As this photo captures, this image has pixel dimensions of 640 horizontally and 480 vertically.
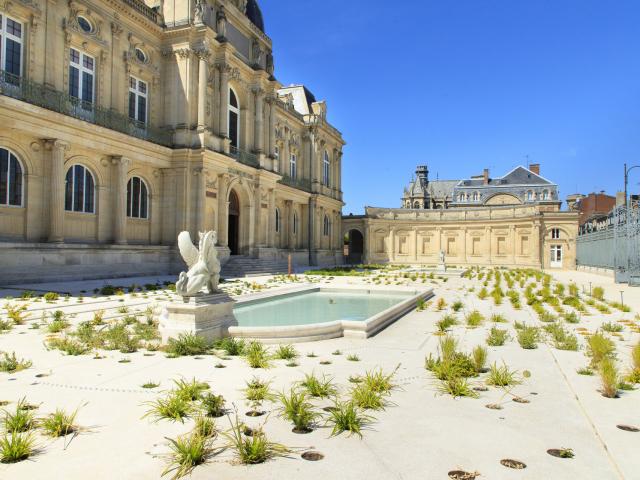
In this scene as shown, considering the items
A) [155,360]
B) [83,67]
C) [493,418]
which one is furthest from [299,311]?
[83,67]

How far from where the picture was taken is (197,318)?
7988 mm

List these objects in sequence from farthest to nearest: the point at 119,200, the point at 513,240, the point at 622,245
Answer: the point at 513,240
the point at 622,245
the point at 119,200

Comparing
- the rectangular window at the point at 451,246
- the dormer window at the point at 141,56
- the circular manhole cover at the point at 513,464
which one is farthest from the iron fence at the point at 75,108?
the rectangular window at the point at 451,246

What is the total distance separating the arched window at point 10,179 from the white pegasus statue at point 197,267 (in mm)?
13754

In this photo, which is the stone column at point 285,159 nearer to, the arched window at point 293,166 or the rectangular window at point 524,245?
the arched window at point 293,166

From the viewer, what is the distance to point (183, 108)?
25.9 m

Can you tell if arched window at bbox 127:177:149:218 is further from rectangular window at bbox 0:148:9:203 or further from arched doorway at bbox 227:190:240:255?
arched doorway at bbox 227:190:240:255

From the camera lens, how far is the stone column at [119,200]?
74.1 feet

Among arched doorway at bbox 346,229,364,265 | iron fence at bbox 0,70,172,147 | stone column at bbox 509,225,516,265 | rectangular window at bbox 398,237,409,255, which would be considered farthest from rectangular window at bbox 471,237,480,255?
iron fence at bbox 0,70,172,147

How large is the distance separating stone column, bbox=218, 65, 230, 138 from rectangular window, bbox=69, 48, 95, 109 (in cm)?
781

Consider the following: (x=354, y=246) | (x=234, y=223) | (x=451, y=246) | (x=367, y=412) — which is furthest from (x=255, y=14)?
(x=367, y=412)

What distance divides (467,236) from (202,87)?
3713 cm

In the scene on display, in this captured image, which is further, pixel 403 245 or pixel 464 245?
pixel 403 245

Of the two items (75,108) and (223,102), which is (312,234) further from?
(75,108)
